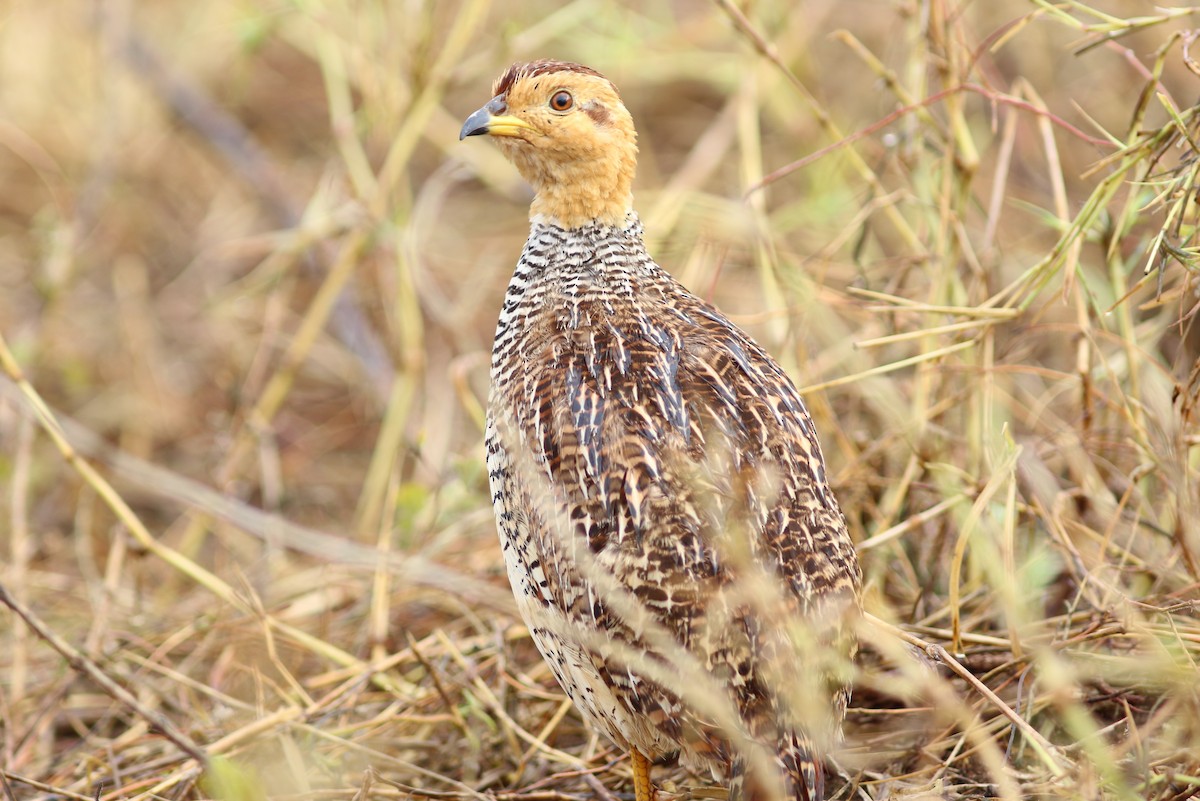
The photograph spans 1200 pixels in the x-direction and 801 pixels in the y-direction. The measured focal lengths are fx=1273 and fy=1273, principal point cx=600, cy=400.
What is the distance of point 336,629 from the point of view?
4.39m

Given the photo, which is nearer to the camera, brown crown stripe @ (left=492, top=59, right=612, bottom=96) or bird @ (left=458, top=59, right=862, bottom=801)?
bird @ (left=458, top=59, right=862, bottom=801)

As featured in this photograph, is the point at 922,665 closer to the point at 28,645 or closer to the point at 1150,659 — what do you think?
the point at 1150,659

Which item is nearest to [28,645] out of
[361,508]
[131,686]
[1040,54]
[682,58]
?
[131,686]

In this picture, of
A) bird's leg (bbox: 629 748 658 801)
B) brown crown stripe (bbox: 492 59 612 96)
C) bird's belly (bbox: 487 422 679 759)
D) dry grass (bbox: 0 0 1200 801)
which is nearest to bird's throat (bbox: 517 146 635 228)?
brown crown stripe (bbox: 492 59 612 96)

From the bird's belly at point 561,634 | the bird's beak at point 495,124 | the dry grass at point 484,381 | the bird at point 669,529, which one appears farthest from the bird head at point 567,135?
the bird's belly at point 561,634

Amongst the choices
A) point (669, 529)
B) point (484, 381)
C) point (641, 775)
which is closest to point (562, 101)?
point (669, 529)

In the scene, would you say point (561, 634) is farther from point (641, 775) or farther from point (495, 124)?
point (495, 124)

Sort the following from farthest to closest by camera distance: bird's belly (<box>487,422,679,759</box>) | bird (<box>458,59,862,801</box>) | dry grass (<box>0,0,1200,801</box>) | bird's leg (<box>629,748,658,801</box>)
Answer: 1. dry grass (<box>0,0,1200,801</box>)
2. bird's leg (<box>629,748,658,801</box>)
3. bird's belly (<box>487,422,679,759</box>)
4. bird (<box>458,59,862,801</box>)

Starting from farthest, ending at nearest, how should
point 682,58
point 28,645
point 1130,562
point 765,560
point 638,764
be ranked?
point 682,58, point 28,645, point 1130,562, point 638,764, point 765,560

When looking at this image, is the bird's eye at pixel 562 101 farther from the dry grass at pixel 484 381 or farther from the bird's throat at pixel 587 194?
the dry grass at pixel 484 381

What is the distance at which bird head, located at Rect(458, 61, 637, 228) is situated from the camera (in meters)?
3.65

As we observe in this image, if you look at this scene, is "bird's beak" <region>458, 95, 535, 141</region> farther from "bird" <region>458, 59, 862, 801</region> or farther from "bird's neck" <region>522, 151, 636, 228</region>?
"bird" <region>458, 59, 862, 801</region>

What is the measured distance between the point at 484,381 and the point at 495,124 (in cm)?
232

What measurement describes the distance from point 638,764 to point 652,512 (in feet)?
2.16
